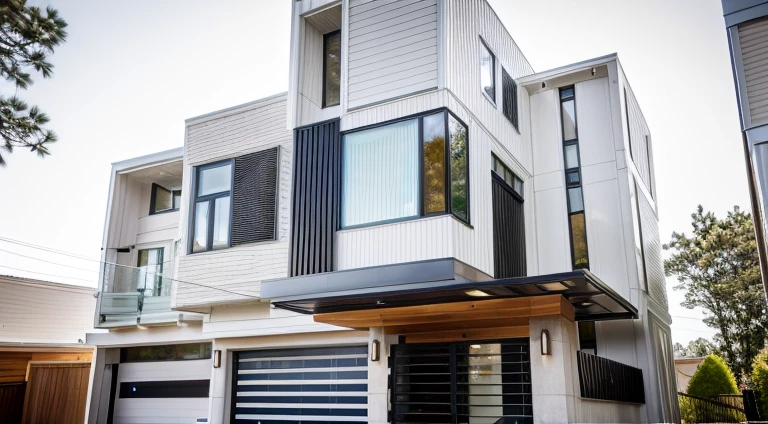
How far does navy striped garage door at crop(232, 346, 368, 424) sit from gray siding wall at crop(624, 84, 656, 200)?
683 centimetres

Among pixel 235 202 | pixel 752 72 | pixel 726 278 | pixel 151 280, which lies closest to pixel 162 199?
pixel 151 280

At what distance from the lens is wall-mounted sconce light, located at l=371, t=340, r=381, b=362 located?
29.3ft

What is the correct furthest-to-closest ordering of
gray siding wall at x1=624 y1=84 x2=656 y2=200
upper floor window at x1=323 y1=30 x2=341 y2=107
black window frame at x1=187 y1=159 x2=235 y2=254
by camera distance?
gray siding wall at x1=624 y1=84 x2=656 y2=200, black window frame at x1=187 y1=159 x2=235 y2=254, upper floor window at x1=323 y1=30 x2=341 y2=107

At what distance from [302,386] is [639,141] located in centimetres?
881

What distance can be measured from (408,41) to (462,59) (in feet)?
2.97

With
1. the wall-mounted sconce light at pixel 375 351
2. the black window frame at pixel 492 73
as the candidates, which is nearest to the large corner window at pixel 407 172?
the black window frame at pixel 492 73

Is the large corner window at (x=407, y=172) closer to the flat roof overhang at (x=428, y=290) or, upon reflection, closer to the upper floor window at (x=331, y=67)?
the flat roof overhang at (x=428, y=290)

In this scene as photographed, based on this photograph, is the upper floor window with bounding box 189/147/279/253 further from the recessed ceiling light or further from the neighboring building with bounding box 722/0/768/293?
the neighboring building with bounding box 722/0/768/293

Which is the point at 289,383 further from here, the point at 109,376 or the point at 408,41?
the point at 408,41

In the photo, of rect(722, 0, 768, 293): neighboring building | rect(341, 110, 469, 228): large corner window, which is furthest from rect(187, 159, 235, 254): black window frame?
rect(722, 0, 768, 293): neighboring building

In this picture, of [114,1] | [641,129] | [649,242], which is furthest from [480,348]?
[114,1]

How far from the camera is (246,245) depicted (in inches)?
487

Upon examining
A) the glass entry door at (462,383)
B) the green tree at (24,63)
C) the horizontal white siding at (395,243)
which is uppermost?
the green tree at (24,63)

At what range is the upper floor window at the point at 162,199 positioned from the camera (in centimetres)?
1658
